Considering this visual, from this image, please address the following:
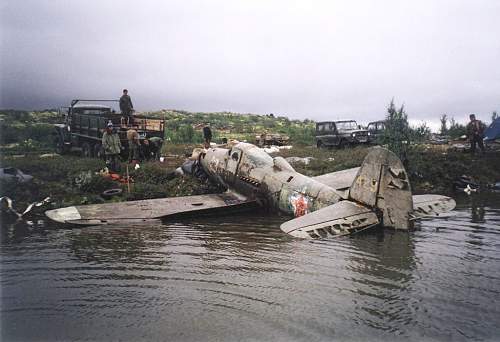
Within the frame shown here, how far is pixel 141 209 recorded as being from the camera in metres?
10.7

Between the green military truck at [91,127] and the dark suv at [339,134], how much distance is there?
12494mm

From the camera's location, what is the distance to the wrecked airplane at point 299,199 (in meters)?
8.09

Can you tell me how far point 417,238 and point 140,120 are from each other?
13715 millimetres

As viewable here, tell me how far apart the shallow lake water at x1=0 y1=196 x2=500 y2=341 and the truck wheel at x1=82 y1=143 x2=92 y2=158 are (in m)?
10.2

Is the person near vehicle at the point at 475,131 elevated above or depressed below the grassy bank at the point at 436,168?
above

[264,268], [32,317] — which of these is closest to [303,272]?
[264,268]

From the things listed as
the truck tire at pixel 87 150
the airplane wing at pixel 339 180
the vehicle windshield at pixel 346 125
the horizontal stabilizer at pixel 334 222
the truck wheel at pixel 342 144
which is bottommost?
the horizontal stabilizer at pixel 334 222

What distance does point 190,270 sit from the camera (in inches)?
241

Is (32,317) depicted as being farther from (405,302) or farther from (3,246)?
(405,302)

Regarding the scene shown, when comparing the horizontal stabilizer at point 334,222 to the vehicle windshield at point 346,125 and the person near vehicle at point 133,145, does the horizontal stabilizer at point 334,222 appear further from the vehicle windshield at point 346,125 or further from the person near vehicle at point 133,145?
the vehicle windshield at point 346,125

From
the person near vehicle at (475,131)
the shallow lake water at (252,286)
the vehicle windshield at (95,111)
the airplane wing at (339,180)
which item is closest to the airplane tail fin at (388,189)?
the shallow lake water at (252,286)

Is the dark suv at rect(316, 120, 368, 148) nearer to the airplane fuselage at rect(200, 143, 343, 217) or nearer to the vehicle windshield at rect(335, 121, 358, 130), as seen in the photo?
the vehicle windshield at rect(335, 121, 358, 130)

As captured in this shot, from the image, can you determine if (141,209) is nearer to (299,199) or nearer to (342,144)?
(299,199)

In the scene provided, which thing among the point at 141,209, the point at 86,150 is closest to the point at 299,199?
the point at 141,209
